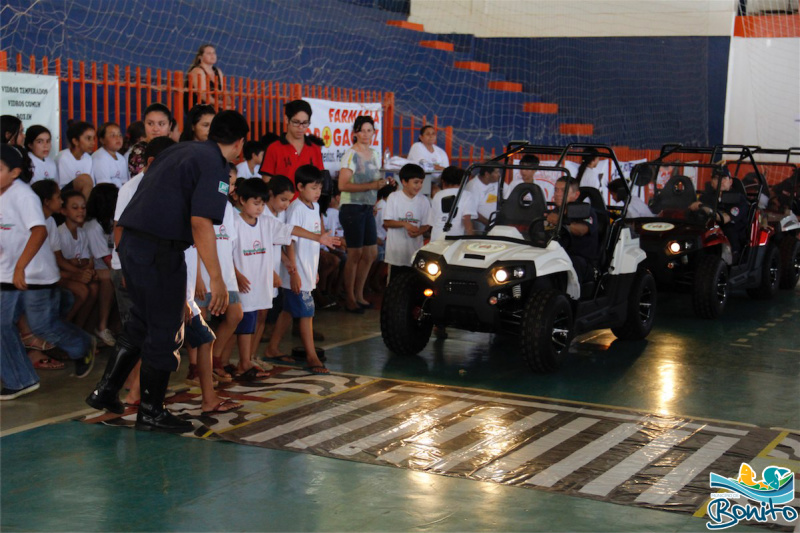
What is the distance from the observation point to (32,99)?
8.78m

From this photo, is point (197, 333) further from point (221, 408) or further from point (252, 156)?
point (252, 156)

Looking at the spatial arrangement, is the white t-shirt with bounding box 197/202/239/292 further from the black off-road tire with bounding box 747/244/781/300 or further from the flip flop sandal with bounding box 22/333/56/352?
the black off-road tire with bounding box 747/244/781/300

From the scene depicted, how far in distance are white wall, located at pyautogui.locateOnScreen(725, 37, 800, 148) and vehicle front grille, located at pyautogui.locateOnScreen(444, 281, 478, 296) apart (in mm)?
18124

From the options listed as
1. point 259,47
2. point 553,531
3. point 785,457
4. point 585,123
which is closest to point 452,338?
point 785,457

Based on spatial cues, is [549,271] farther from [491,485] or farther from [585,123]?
[585,123]

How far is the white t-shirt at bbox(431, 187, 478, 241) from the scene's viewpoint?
29.2ft

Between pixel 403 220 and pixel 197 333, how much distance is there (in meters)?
3.86

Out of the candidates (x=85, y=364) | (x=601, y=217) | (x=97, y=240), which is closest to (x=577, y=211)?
(x=601, y=217)

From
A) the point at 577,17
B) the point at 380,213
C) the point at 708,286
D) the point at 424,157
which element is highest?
the point at 577,17

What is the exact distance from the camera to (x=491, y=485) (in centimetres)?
500

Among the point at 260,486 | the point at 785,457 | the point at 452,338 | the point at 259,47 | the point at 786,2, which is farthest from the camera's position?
the point at 786,2

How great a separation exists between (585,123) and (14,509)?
21.2 meters

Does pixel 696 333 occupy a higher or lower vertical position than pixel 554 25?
lower

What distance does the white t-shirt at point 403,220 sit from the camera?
31.7 ft
